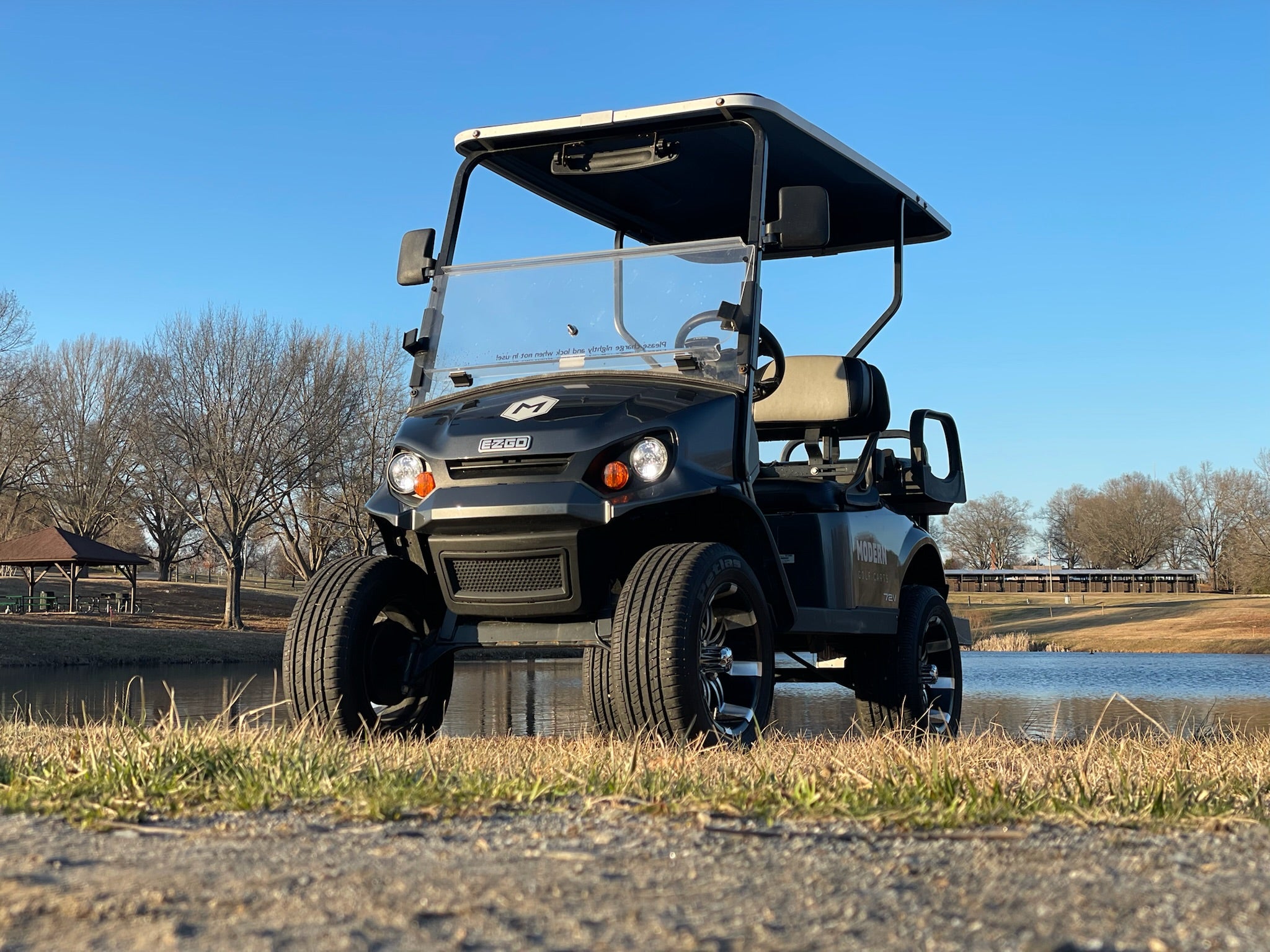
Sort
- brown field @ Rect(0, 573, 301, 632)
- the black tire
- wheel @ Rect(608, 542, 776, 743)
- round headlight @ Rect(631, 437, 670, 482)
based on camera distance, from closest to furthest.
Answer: wheel @ Rect(608, 542, 776, 743)
the black tire
round headlight @ Rect(631, 437, 670, 482)
brown field @ Rect(0, 573, 301, 632)

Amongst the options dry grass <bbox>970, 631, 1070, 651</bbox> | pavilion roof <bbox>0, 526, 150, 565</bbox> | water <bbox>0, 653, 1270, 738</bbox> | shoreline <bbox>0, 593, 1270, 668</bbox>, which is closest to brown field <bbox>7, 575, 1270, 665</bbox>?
shoreline <bbox>0, 593, 1270, 668</bbox>

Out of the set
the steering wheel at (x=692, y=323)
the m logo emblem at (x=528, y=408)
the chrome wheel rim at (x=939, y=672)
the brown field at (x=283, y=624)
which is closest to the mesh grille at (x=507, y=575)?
the m logo emblem at (x=528, y=408)

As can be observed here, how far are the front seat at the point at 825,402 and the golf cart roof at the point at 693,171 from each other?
77 centimetres

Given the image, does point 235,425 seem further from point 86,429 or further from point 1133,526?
point 1133,526

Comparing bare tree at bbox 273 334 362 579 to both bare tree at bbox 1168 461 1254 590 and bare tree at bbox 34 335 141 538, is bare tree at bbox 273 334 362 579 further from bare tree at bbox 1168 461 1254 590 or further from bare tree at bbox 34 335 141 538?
bare tree at bbox 1168 461 1254 590

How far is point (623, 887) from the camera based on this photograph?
2451 millimetres

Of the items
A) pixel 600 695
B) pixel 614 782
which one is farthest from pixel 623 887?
pixel 600 695

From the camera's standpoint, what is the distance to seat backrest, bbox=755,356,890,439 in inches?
295

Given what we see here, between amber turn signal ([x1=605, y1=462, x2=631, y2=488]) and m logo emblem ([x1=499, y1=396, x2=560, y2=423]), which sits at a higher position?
m logo emblem ([x1=499, y1=396, x2=560, y2=423])

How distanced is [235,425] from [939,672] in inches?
1561

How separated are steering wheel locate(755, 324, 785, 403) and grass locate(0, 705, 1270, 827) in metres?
2.40

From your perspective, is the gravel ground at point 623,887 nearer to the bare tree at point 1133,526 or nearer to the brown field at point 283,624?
the brown field at point 283,624

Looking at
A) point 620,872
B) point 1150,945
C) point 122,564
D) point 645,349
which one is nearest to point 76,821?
point 620,872

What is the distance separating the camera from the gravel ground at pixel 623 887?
7.01ft
